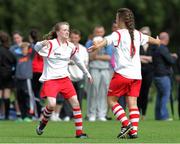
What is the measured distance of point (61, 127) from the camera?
20.8m

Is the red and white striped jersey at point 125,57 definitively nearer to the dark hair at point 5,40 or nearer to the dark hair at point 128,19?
the dark hair at point 128,19

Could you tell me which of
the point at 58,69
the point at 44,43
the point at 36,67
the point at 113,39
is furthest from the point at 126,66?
the point at 36,67

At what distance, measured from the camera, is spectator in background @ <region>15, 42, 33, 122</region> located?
24069mm

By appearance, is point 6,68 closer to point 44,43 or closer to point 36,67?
point 36,67

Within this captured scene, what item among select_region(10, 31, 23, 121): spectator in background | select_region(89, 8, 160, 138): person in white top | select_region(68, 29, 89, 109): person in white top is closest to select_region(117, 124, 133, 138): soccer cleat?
select_region(89, 8, 160, 138): person in white top

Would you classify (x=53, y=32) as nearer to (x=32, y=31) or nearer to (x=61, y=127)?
(x=61, y=127)

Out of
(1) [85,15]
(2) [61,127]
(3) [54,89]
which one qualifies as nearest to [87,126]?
(2) [61,127]

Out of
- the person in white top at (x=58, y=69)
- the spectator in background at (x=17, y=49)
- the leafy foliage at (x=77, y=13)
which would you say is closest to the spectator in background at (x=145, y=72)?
the spectator in background at (x=17, y=49)

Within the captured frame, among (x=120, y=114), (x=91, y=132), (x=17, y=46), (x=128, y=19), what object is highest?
(x=128, y=19)

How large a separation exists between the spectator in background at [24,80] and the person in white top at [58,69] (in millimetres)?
6170

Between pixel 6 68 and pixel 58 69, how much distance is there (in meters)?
6.78

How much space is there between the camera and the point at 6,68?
80.2 ft

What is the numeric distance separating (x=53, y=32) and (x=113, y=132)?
2.50 m

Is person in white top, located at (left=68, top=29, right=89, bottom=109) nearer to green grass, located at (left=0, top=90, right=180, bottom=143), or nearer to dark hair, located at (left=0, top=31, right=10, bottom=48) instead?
green grass, located at (left=0, top=90, right=180, bottom=143)
